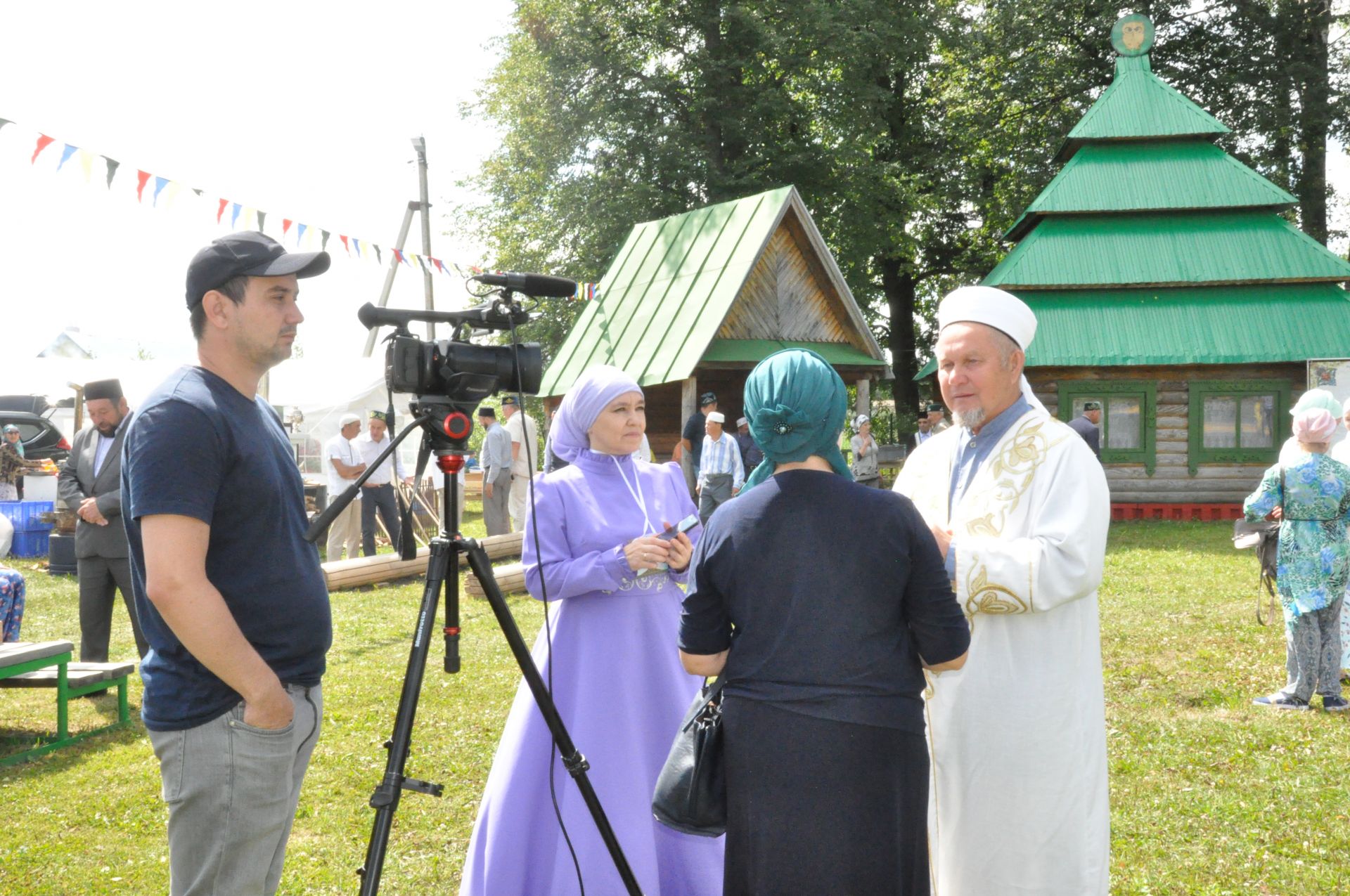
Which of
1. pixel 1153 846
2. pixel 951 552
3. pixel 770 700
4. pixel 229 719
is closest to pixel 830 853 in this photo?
pixel 770 700

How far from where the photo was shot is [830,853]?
7.17 feet

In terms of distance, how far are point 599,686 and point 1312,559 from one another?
16.7 ft

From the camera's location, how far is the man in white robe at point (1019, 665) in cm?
267

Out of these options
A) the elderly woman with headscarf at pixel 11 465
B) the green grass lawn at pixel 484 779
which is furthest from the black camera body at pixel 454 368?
the elderly woman with headscarf at pixel 11 465

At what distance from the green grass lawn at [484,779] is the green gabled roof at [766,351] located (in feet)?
26.7

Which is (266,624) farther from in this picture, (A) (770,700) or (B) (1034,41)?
(B) (1034,41)

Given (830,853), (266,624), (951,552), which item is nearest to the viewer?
(830,853)

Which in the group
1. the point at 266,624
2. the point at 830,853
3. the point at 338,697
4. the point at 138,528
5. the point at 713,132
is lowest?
the point at 338,697

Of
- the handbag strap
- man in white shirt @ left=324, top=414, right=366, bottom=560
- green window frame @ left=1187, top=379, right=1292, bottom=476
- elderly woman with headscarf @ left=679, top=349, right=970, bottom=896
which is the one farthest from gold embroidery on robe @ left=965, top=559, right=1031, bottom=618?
green window frame @ left=1187, top=379, right=1292, bottom=476

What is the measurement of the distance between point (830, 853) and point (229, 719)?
1.33 m

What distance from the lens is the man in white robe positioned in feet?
8.77

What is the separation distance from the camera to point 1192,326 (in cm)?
1828

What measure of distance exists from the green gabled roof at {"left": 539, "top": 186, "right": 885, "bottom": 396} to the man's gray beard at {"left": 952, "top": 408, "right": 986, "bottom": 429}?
39.7ft

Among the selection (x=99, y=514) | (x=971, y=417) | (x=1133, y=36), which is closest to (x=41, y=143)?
(x=99, y=514)
